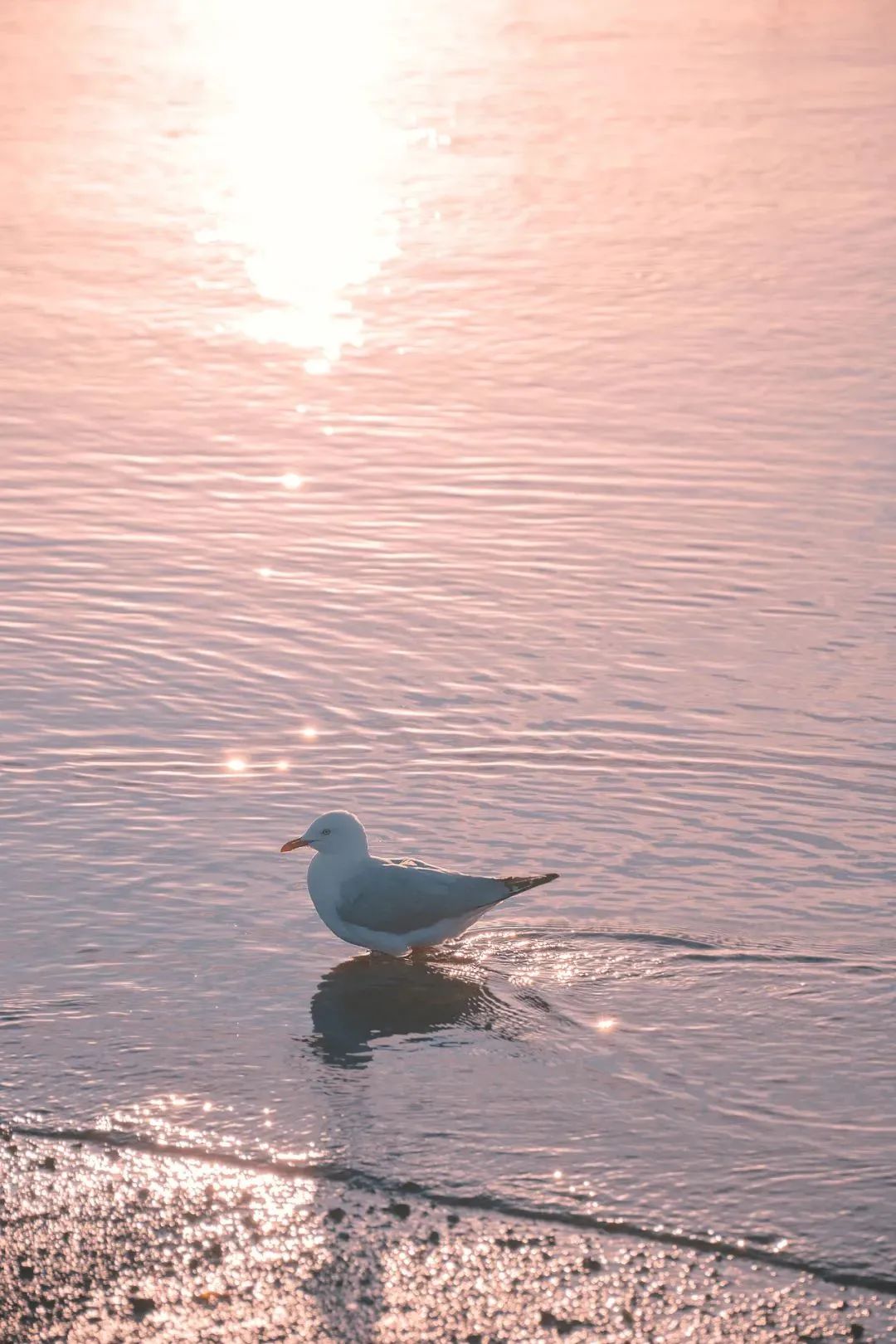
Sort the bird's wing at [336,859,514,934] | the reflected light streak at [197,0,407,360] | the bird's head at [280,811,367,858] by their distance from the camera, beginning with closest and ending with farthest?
the bird's wing at [336,859,514,934] → the bird's head at [280,811,367,858] → the reflected light streak at [197,0,407,360]

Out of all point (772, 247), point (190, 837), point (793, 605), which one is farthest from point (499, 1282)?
point (772, 247)

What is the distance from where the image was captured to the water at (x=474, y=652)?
29.0ft

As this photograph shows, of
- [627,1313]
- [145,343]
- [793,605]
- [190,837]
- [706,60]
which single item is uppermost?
[706,60]

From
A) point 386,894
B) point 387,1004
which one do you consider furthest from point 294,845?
point 387,1004

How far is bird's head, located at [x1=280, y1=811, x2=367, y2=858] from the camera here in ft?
33.2

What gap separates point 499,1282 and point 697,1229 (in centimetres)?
90

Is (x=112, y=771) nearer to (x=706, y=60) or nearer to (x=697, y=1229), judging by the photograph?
(x=697, y=1229)

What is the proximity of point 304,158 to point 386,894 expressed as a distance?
21894 mm

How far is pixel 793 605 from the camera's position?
14.7m

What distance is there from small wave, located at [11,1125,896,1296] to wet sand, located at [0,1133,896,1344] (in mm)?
47

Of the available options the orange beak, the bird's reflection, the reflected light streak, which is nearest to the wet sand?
the bird's reflection

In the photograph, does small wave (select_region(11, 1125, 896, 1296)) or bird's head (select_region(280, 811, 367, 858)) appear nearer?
small wave (select_region(11, 1125, 896, 1296))

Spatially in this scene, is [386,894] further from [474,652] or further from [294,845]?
A: [474,652]

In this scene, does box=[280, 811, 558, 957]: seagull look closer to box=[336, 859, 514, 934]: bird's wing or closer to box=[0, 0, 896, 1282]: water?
box=[336, 859, 514, 934]: bird's wing
